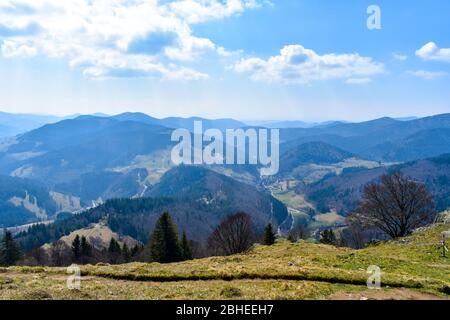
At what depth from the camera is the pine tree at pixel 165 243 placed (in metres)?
79.6

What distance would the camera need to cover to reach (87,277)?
33.8m

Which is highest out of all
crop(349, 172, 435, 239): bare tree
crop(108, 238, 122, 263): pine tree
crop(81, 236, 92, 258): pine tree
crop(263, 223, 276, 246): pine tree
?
crop(349, 172, 435, 239): bare tree

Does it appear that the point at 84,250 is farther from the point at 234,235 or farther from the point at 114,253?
the point at 234,235

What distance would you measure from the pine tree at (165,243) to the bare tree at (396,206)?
35.4 metres

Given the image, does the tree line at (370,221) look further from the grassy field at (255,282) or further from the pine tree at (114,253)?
the pine tree at (114,253)

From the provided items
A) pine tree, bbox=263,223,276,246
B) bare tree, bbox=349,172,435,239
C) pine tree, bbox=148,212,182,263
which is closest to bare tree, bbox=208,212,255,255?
pine tree, bbox=263,223,276,246

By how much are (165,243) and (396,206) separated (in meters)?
44.0

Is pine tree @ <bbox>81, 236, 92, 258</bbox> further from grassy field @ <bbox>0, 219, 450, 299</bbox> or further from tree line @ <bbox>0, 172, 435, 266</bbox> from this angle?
grassy field @ <bbox>0, 219, 450, 299</bbox>

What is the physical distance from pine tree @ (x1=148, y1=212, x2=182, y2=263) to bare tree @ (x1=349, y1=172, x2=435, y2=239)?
3538 cm

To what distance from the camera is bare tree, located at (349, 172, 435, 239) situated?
6906 centimetres

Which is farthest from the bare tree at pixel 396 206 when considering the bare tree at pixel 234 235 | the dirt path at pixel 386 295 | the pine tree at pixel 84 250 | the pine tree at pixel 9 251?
the pine tree at pixel 9 251
